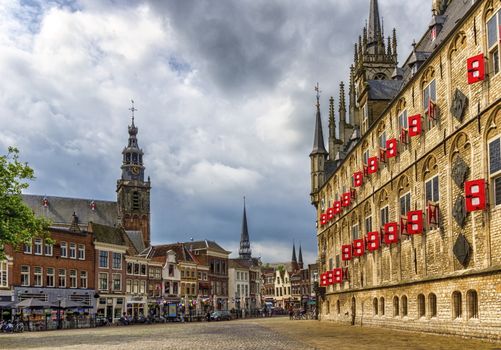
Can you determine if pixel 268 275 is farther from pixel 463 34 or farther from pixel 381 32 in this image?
pixel 463 34

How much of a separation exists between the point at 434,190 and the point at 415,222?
68.0 inches

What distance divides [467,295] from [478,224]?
2.73 m

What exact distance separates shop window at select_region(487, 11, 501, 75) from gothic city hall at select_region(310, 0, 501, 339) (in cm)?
4

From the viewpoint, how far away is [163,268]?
83.1 m

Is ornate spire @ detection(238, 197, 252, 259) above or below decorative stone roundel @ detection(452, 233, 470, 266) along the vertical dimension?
above

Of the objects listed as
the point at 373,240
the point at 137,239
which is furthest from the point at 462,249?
the point at 137,239

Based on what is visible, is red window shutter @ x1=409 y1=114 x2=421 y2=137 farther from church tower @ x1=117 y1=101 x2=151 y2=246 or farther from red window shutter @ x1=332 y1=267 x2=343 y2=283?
church tower @ x1=117 y1=101 x2=151 y2=246

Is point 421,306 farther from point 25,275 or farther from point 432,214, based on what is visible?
point 25,275

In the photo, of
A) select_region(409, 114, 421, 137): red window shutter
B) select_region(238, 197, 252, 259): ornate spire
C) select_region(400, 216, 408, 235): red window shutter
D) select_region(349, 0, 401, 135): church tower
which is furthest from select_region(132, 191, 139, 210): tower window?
select_region(409, 114, 421, 137): red window shutter

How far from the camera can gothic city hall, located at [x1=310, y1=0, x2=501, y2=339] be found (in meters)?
21.0

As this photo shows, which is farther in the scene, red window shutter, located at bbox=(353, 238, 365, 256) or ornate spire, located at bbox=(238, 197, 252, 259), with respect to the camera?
ornate spire, located at bbox=(238, 197, 252, 259)

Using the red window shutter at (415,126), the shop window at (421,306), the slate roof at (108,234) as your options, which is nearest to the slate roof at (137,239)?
the slate roof at (108,234)

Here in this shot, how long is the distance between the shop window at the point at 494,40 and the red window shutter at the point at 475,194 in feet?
12.2

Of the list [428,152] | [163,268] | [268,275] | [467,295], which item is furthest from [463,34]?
[268,275]
